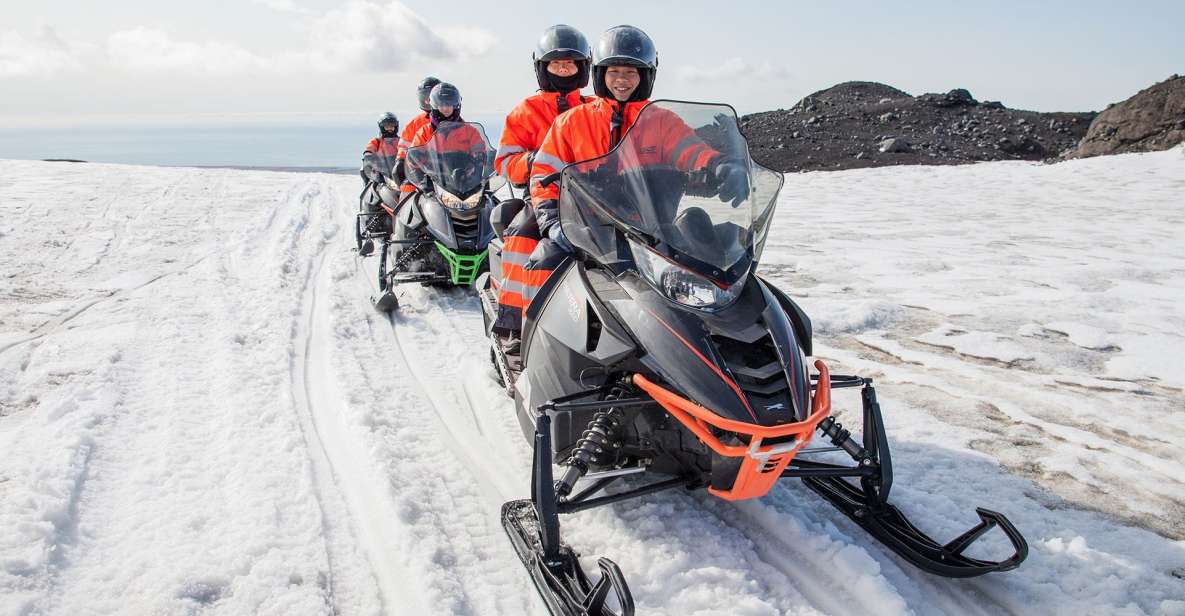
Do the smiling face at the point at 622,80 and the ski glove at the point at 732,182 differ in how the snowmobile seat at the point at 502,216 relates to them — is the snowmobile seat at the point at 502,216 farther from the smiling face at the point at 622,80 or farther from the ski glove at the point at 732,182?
the ski glove at the point at 732,182

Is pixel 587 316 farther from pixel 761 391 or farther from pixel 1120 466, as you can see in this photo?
pixel 1120 466

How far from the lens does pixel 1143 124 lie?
18031mm

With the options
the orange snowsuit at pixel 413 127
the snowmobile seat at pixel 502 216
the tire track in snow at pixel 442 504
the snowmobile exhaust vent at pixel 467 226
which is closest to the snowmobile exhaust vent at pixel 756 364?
the tire track in snow at pixel 442 504

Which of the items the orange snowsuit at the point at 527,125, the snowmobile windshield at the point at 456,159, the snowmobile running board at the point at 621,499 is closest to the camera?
the snowmobile running board at the point at 621,499

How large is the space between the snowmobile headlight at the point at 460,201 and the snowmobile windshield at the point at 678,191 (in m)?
3.91

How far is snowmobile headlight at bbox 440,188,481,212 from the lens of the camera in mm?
6742

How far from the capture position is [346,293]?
6.84 meters

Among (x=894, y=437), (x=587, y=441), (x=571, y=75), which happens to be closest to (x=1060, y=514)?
(x=894, y=437)

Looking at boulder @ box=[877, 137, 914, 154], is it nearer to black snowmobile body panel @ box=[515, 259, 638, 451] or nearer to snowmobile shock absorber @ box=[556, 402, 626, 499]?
black snowmobile body panel @ box=[515, 259, 638, 451]

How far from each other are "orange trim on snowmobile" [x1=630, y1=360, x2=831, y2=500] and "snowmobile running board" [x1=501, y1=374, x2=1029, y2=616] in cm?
12

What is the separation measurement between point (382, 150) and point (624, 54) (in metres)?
9.19

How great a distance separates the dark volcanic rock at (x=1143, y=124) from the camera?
17266 millimetres

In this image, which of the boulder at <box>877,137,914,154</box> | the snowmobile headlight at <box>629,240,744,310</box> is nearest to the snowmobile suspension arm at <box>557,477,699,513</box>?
the snowmobile headlight at <box>629,240,744,310</box>

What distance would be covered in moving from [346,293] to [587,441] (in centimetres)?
488
